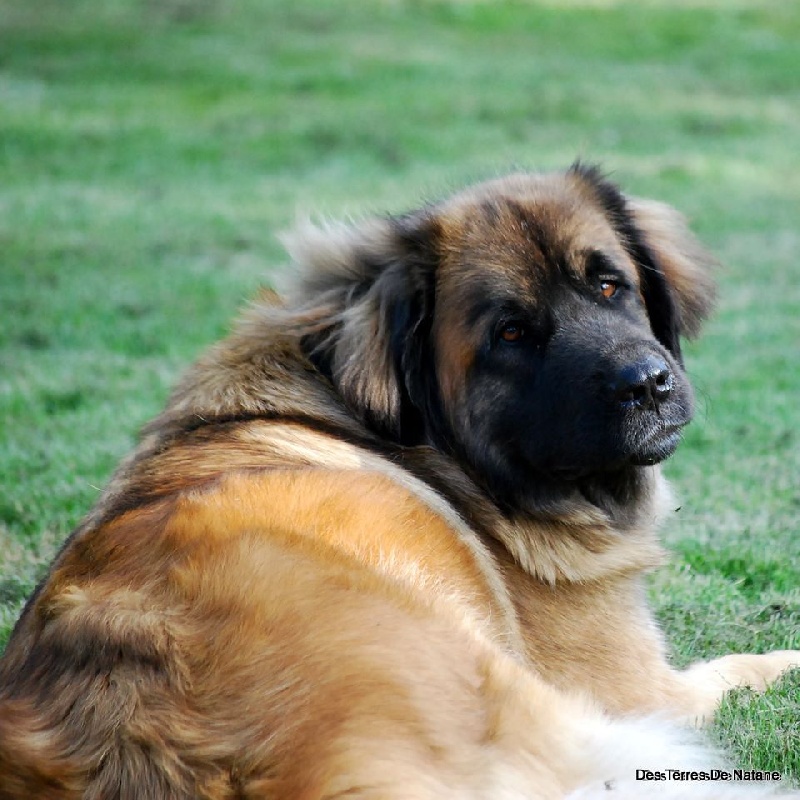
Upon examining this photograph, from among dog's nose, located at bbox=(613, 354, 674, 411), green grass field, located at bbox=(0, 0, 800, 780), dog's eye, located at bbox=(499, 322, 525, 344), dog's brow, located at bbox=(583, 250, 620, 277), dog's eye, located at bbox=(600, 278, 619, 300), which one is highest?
dog's brow, located at bbox=(583, 250, 620, 277)

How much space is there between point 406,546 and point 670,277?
1560mm

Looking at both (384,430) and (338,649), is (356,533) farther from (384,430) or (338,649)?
(384,430)

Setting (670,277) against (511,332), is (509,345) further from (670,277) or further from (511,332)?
(670,277)

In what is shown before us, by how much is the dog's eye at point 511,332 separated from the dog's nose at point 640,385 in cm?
35

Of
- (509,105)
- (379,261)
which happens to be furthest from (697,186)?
(379,261)

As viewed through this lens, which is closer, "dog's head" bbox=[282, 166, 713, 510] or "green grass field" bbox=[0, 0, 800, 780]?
"dog's head" bbox=[282, 166, 713, 510]

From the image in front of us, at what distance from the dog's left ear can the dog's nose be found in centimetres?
61

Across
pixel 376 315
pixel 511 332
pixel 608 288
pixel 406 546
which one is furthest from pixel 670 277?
pixel 406 546

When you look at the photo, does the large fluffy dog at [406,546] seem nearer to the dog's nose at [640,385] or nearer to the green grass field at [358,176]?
the dog's nose at [640,385]

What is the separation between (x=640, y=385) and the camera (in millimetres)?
3629

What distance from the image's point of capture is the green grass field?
17.4 feet

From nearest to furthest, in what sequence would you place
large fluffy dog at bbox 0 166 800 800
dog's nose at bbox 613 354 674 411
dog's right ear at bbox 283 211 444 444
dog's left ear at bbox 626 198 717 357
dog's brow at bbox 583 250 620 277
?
large fluffy dog at bbox 0 166 800 800
dog's nose at bbox 613 354 674 411
dog's right ear at bbox 283 211 444 444
dog's brow at bbox 583 250 620 277
dog's left ear at bbox 626 198 717 357

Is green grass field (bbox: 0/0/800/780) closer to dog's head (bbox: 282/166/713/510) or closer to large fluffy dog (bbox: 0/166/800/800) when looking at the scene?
large fluffy dog (bbox: 0/166/800/800)

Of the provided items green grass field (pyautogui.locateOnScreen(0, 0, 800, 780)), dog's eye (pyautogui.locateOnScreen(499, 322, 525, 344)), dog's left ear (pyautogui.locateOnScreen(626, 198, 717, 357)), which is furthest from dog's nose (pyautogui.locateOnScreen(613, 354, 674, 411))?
green grass field (pyautogui.locateOnScreen(0, 0, 800, 780))
